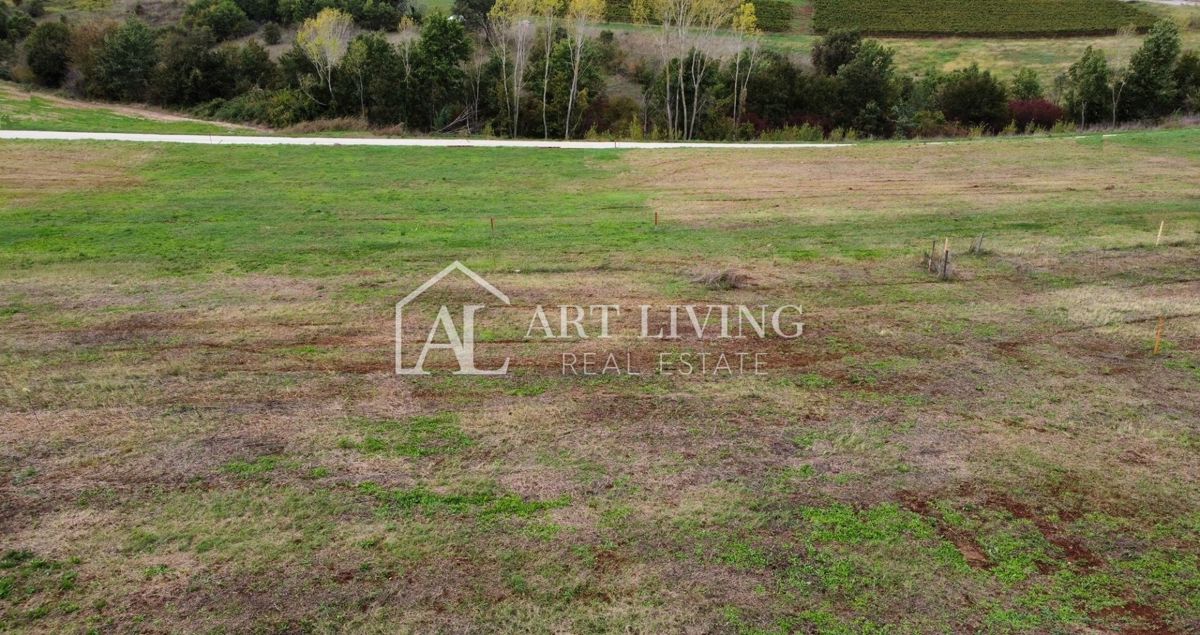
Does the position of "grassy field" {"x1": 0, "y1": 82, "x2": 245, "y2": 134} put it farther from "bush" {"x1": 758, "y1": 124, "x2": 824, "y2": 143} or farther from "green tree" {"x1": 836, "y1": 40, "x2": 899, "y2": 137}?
"green tree" {"x1": 836, "y1": 40, "x2": 899, "y2": 137}

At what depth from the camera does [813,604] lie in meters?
6.67

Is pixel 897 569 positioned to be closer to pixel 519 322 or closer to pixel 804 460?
pixel 804 460

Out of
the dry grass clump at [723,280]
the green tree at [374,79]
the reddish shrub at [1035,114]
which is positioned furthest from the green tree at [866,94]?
the dry grass clump at [723,280]

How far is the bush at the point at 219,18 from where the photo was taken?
49375mm

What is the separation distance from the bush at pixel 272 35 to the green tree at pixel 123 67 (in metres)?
7.75

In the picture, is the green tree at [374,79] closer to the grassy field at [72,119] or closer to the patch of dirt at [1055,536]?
the grassy field at [72,119]

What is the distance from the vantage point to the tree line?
38841 millimetres

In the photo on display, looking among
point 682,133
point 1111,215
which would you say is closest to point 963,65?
point 682,133

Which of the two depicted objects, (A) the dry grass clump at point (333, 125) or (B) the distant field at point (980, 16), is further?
(B) the distant field at point (980, 16)

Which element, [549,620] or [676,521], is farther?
[676,521]

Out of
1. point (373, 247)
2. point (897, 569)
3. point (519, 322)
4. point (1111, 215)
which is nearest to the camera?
point (897, 569)

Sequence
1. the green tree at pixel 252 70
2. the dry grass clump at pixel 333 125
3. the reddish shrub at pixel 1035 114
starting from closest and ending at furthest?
the dry grass clump at pixel 333 125 → the reddish shrub at pixel 1035 114 → the green tree at pixel 252 70

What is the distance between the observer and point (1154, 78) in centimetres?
3897

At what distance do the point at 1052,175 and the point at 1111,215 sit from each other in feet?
17.0
